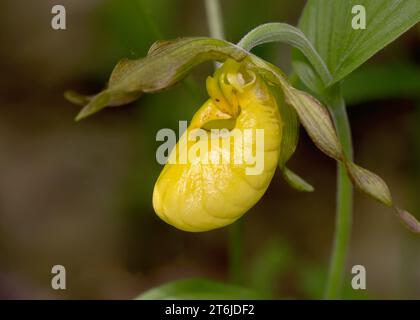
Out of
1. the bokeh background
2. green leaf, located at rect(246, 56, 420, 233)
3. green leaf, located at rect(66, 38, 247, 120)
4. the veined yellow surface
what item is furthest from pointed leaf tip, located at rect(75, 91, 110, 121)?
the bokeh background

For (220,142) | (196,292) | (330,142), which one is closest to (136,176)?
(196,292)

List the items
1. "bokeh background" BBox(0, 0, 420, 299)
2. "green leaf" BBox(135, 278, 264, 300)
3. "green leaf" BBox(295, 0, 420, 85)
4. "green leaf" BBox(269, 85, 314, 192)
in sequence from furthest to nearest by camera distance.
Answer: "bokeh background" BBox(0, 0, 420, 299)
"green leaf" BBox(135, 278, 264, 300)
"green leaf" BBox(269, 85, 314, 192)
"green leaf" BBox(295, 0, 420, 85)

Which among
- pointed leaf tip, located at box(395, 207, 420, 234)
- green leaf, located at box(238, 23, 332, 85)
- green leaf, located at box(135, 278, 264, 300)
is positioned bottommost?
green leaf, located at box(135, 278, 264, 300)

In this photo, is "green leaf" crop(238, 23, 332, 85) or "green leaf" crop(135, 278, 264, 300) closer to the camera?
"green leaf" crop(238, 23, 332, 85)

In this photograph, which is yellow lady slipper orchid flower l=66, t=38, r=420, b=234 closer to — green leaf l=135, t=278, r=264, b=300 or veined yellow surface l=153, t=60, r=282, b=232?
veined yellow surface l=153, t=60, r=282, b=232

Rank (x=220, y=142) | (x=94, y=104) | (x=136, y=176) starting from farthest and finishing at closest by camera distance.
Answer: (x=136, y=176), (x=220, y=142), (x=94, y=104)

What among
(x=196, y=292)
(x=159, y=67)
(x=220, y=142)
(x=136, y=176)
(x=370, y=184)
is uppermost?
(x=136, y=176)

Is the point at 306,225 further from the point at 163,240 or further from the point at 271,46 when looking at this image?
the point at 271,46

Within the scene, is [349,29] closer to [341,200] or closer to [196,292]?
[341,200]
